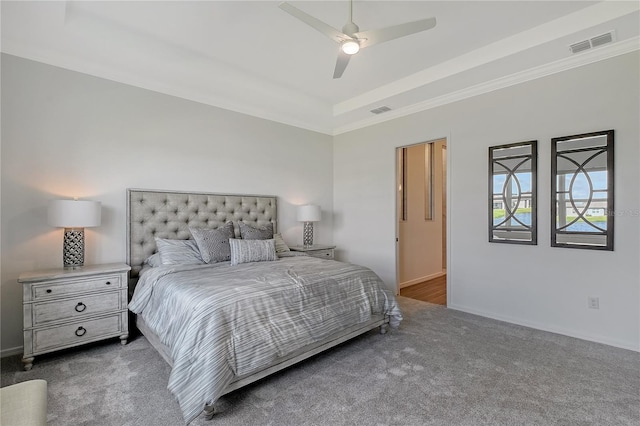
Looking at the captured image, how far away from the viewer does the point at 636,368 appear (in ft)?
7.86

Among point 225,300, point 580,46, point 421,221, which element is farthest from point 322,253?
point 580,46

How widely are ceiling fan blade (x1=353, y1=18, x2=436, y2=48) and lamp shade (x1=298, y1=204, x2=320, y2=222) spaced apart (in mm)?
2630

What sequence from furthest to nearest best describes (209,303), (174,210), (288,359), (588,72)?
(174,210)
(588,72)
(288,359)
(209,303)

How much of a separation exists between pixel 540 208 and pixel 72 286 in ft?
14.7

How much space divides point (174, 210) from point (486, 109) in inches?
151

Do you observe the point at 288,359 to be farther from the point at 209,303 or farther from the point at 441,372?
the point at 441,372

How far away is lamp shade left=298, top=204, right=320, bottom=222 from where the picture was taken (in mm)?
4583

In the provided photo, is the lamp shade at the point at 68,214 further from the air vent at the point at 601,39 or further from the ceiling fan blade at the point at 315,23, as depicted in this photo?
the air vent at the point at 601,39

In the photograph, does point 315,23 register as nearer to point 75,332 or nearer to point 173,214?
point 173,214

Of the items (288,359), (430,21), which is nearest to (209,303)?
(288,359)

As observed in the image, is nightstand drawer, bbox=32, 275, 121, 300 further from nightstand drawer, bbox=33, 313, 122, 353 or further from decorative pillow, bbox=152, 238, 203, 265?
decorative pillow, bbox=152, 238, 203, 265

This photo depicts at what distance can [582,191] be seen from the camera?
295 cm

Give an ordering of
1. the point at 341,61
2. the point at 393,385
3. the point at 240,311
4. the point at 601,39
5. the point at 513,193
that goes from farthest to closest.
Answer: the point at 513,193, the point at 601,39, the point at 341,61, the point at 393,385, the point at 240,311

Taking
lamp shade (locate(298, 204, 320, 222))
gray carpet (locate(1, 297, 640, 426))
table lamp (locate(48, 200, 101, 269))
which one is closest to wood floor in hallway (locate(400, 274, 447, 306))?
gray carpet (locate(1, 297, 640, 426))
